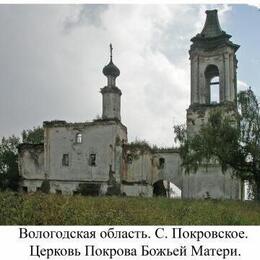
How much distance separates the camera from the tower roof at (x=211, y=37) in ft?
91.0

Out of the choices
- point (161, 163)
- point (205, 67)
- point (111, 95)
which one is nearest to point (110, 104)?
point (111, 95)

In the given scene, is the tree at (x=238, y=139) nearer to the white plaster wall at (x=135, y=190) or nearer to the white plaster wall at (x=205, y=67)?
the white plaster wall at (x=205, y=67)

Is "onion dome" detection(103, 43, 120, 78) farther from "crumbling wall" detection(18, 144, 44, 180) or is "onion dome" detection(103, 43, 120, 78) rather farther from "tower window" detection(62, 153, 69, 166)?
"crumbling wall" detection(18, 144, 44, 180)

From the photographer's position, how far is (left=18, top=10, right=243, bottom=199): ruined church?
2709cm

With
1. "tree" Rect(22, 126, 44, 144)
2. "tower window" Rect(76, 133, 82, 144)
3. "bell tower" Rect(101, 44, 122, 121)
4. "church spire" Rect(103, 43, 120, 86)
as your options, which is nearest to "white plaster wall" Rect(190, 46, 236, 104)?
"church spire" Rect(103, 43, 120, 86)

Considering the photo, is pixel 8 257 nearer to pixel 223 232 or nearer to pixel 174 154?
pixel 223 232

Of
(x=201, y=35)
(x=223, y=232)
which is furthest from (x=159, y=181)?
(x=223, y=232)

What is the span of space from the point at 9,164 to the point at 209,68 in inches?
564

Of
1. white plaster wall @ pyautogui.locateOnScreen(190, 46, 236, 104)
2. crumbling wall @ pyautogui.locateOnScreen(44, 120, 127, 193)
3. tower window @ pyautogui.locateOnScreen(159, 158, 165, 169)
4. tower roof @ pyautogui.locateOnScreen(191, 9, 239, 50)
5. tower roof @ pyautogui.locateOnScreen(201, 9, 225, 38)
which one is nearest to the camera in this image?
white plaster wall @ pyautogui.locateOnScreen(190, 46, 236, 104)

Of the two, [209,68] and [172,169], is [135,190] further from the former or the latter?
[209,68]

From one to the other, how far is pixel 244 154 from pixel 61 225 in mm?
11936

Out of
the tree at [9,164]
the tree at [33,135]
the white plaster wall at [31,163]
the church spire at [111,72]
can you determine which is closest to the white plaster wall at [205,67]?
the church spire at [111,72]

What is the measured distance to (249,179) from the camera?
19.8 meters

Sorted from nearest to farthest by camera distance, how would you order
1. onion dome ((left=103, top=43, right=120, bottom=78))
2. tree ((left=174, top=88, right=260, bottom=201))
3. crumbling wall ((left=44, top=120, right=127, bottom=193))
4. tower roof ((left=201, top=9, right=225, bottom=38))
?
tree ((left=174, top=88, right=260, bottom=201)), tower roof ((left=201, top=9, right=225, bottom=38)), crumbling wall ((left=44, top=120, right=127, bottom=193)), onion dome ((left=103, top=43, right=120, bottom=78))
